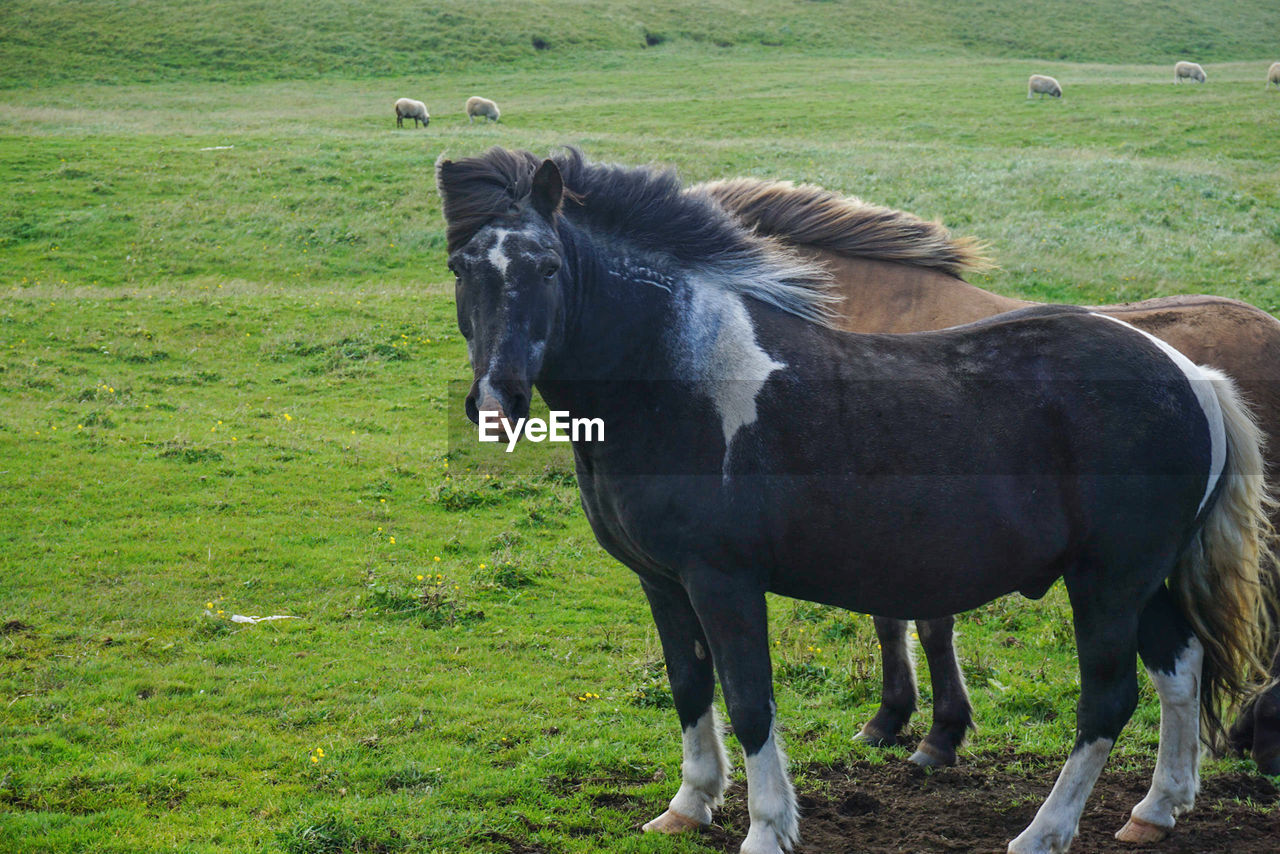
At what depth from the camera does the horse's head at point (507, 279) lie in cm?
391

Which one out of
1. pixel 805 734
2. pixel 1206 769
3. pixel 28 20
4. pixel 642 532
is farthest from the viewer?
pixel 28 20

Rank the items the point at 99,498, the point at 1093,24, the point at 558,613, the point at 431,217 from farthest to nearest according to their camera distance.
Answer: the point at 1093,24, the point at 431,217, the point at 99,498, the point at 558,613

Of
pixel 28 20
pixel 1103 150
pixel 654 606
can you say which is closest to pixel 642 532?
pixel 654 606

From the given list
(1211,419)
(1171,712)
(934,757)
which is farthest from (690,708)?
(1211,419)

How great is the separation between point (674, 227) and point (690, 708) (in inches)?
90.9

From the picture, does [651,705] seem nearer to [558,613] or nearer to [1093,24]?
[558,613]

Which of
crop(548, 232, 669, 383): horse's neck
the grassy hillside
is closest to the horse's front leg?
crop(548, 232, 669, 383): horse's neck

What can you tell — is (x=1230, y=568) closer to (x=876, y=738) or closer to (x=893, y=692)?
(x=893, y=692)

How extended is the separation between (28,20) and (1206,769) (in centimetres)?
6397

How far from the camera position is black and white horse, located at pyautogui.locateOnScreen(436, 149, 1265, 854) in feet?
13.9

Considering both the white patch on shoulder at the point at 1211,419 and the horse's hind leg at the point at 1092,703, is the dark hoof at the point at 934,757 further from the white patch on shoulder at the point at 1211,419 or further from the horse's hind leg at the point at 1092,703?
the white patch on shoulder at the point at 1211,419

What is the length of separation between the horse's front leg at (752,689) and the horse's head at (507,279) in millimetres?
1138

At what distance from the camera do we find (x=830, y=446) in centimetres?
429

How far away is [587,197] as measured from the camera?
179 inches
